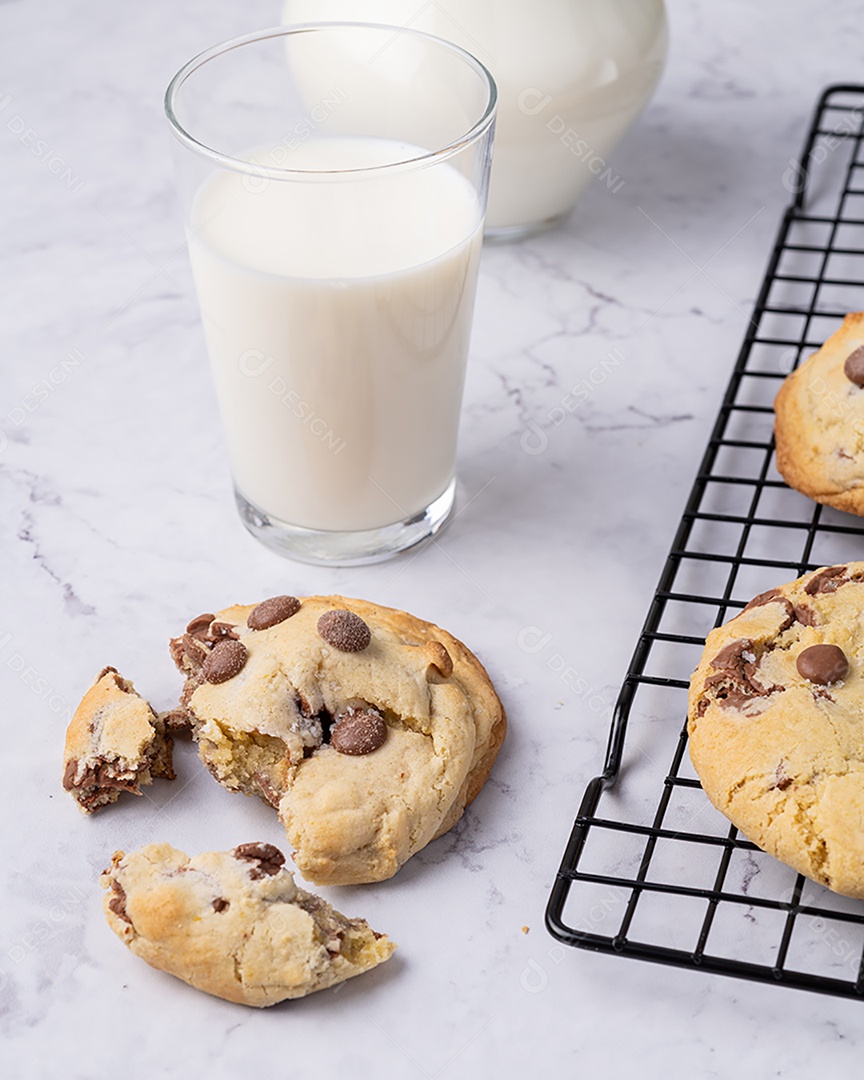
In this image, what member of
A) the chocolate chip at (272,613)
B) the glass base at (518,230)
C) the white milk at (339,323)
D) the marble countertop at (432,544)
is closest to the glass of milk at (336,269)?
the white milk at (339,323)

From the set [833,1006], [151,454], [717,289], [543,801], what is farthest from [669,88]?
[833,1006]

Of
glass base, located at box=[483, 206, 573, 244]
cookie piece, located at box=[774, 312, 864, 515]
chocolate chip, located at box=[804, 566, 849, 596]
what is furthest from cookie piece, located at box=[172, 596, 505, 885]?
glass base, located at box=[483, 206, 573, 244]

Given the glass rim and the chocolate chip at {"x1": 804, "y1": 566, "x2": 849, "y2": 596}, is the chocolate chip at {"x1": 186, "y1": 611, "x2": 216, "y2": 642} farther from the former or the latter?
the chocolate chip at {"x1": 804, "y1": 566, "x2": 849, "y2": 596}

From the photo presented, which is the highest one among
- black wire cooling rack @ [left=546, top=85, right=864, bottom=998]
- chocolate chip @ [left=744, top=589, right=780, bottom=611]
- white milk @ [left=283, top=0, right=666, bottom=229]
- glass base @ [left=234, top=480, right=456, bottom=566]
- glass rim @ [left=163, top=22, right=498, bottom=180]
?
glass rim @ [left=163, top=22, right=498, bottom=180]

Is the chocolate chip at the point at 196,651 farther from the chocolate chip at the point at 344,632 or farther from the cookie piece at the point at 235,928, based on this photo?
the cookie piece at the point at 235,928

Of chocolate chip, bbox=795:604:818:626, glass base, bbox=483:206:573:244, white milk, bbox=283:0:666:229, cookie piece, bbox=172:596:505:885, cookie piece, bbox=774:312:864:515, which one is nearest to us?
cookie piece, bbox=172:596:505:885
